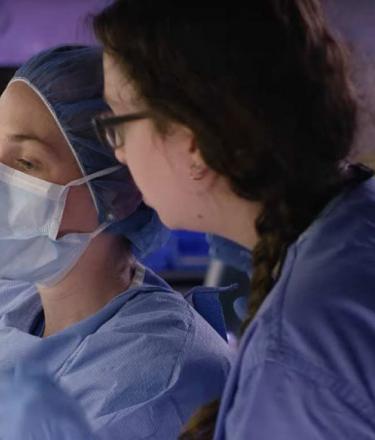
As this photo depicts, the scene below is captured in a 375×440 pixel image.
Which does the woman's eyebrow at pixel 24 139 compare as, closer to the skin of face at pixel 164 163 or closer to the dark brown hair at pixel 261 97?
the skin of face at pixel 164 163

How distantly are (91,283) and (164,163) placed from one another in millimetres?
667

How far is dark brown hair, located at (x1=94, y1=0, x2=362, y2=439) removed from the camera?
3.37 feet

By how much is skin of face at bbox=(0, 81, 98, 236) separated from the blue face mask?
0.02 metres

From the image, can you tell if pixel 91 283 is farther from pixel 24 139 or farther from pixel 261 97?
pixel 261 97

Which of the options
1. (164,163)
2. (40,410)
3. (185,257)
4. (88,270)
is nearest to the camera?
(164,163)

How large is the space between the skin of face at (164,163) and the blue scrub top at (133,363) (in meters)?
0.43

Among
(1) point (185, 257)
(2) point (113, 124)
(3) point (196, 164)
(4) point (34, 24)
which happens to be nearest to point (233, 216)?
(3) point (196, 164)

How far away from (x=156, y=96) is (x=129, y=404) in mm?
654

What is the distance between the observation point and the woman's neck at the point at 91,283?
1.72 metres

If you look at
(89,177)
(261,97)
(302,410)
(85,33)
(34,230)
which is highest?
(261,97)

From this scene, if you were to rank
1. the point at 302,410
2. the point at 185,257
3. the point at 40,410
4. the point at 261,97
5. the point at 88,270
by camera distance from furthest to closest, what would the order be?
the point at 185,257
the point at 88,270
the point at 40,410
the point at 261,97
the point at 302,410

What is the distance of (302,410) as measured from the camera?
0.92 m

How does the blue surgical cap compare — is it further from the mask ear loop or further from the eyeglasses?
the eyeglasses

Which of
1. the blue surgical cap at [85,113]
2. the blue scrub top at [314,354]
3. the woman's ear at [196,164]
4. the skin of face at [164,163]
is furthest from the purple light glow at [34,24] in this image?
the blue scrub top at [314,354]
